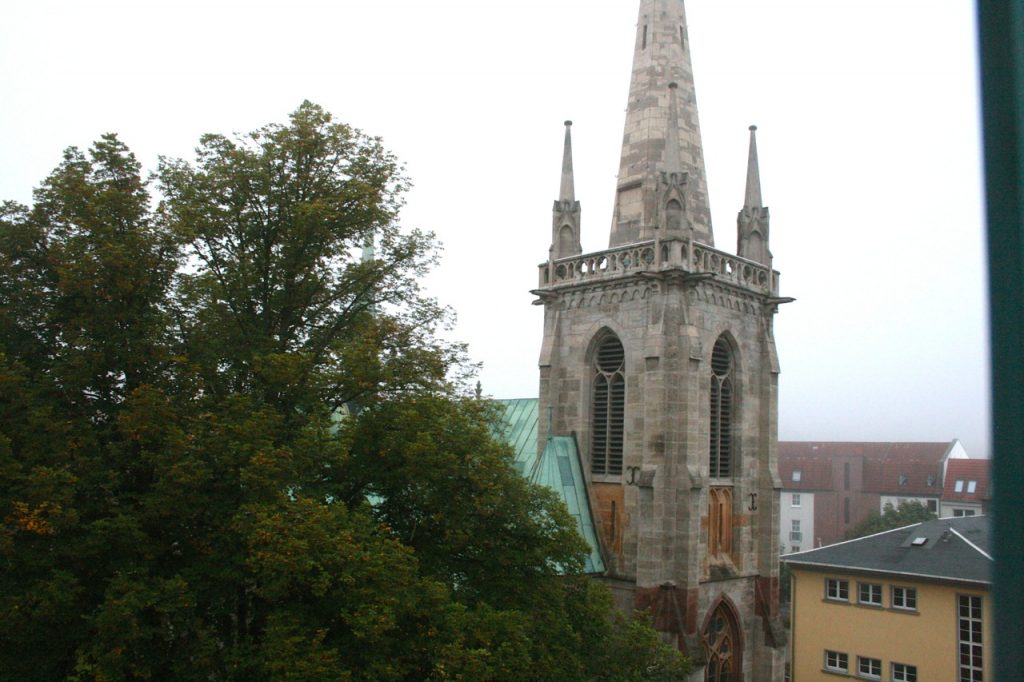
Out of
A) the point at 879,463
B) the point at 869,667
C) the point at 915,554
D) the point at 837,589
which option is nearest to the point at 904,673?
the point at 869,667

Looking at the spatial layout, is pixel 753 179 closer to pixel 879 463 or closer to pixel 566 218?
pixel 566 218

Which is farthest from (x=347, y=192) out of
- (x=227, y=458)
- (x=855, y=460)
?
(x=855, y=460)

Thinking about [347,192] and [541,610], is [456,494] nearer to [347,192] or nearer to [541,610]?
[541,610]

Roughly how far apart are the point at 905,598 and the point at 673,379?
43.4ft

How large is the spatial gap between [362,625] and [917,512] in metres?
57.2

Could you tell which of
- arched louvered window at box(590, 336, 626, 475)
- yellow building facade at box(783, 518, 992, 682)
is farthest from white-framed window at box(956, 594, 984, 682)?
arched louvered window at box(590, 336, 626, 475)

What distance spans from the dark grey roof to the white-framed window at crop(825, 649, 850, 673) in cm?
315

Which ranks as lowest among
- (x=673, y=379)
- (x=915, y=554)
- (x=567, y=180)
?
(x=915, y=554)

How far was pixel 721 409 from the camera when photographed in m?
29.6

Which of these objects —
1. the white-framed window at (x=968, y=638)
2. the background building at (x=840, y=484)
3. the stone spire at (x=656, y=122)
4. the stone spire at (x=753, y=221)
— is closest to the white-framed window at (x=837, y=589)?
the white-framed window at (x=968, y=638)

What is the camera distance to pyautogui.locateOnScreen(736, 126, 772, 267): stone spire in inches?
1234

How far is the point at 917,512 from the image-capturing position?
196ft

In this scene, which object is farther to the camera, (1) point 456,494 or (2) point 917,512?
(2) point 917,512

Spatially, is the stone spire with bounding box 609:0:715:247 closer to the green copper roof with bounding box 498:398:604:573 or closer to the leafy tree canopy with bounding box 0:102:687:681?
the green copper roof with bounding box 498:398:604:573
